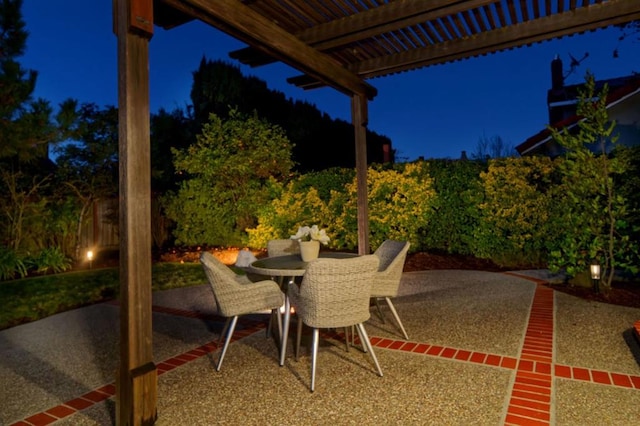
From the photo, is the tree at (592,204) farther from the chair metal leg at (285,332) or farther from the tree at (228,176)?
the tree at (228,176)

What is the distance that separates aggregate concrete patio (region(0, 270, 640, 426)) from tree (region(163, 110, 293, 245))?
5323 millimetres

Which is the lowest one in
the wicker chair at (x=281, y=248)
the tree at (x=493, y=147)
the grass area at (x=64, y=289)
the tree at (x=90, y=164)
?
the grass area at (x=64, y=289)

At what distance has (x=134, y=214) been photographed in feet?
7.54

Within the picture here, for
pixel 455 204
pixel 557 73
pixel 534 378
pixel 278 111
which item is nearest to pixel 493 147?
pixel 557 73

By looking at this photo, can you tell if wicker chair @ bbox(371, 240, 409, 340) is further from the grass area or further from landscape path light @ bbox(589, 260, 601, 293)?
the grass area

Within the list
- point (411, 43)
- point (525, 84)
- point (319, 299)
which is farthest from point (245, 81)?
point (525, 84)

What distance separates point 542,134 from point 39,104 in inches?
424

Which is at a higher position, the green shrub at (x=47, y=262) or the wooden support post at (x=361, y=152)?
the wooden support post at (x=361, y=152)

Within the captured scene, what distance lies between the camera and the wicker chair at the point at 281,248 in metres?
4.65

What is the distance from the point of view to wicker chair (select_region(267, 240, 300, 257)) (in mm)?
4646

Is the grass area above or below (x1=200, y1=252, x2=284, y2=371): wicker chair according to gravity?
below

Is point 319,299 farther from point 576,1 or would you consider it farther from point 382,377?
point 576,1

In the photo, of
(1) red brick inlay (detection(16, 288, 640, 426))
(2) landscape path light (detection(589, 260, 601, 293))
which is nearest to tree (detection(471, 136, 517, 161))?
(2) landscape path light (detection(589, 260, 601, 293))

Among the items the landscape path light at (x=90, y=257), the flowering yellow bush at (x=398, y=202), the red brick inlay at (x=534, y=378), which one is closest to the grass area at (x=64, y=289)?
the landscape path light at (x=90, y=257)
